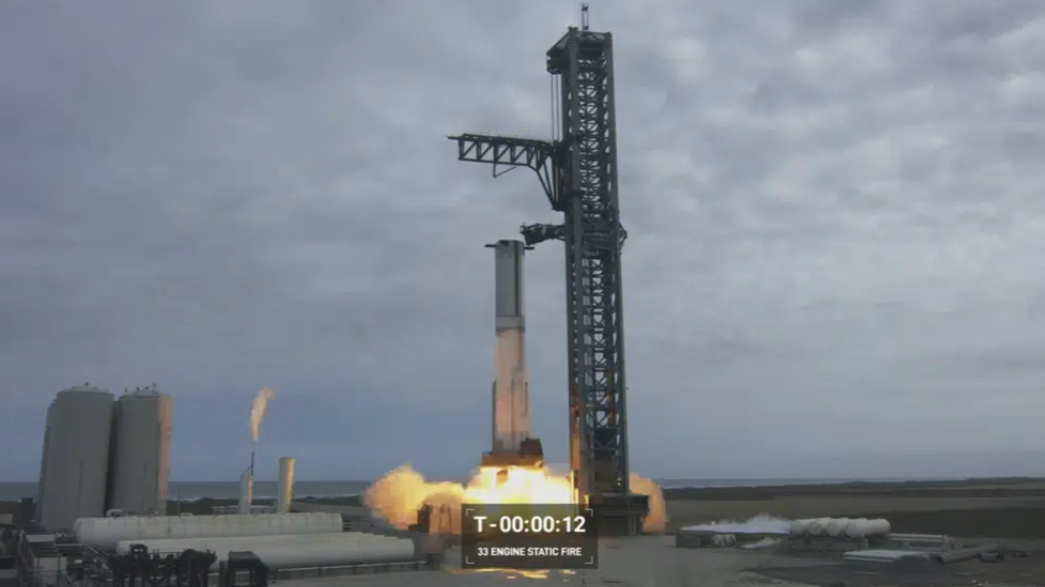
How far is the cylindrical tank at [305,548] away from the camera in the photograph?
1405 inches

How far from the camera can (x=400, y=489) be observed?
5809cm

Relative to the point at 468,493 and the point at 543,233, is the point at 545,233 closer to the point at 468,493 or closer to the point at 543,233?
the point at 543,233

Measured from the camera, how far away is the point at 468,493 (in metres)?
52.6

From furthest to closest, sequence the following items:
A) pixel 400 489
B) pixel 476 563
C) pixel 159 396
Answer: pixel 400 489, pixel 159 396, pixel 476 563

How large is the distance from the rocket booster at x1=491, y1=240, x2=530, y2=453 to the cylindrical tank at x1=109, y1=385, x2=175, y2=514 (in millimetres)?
18686

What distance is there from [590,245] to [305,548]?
29.1 metres

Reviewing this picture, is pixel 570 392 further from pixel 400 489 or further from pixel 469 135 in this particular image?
pixel 469 135

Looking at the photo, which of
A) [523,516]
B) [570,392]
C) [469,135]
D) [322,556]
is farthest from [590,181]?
[322,556]

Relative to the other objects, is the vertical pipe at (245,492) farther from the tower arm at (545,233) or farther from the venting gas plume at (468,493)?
the tower arm at (545,233)

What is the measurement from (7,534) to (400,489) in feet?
82.5

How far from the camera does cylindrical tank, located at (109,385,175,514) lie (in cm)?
4425

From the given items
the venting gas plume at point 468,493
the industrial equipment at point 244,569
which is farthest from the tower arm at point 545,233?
the industrial equipment at point 244,569

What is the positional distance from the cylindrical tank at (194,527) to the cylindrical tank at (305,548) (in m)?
0.96
